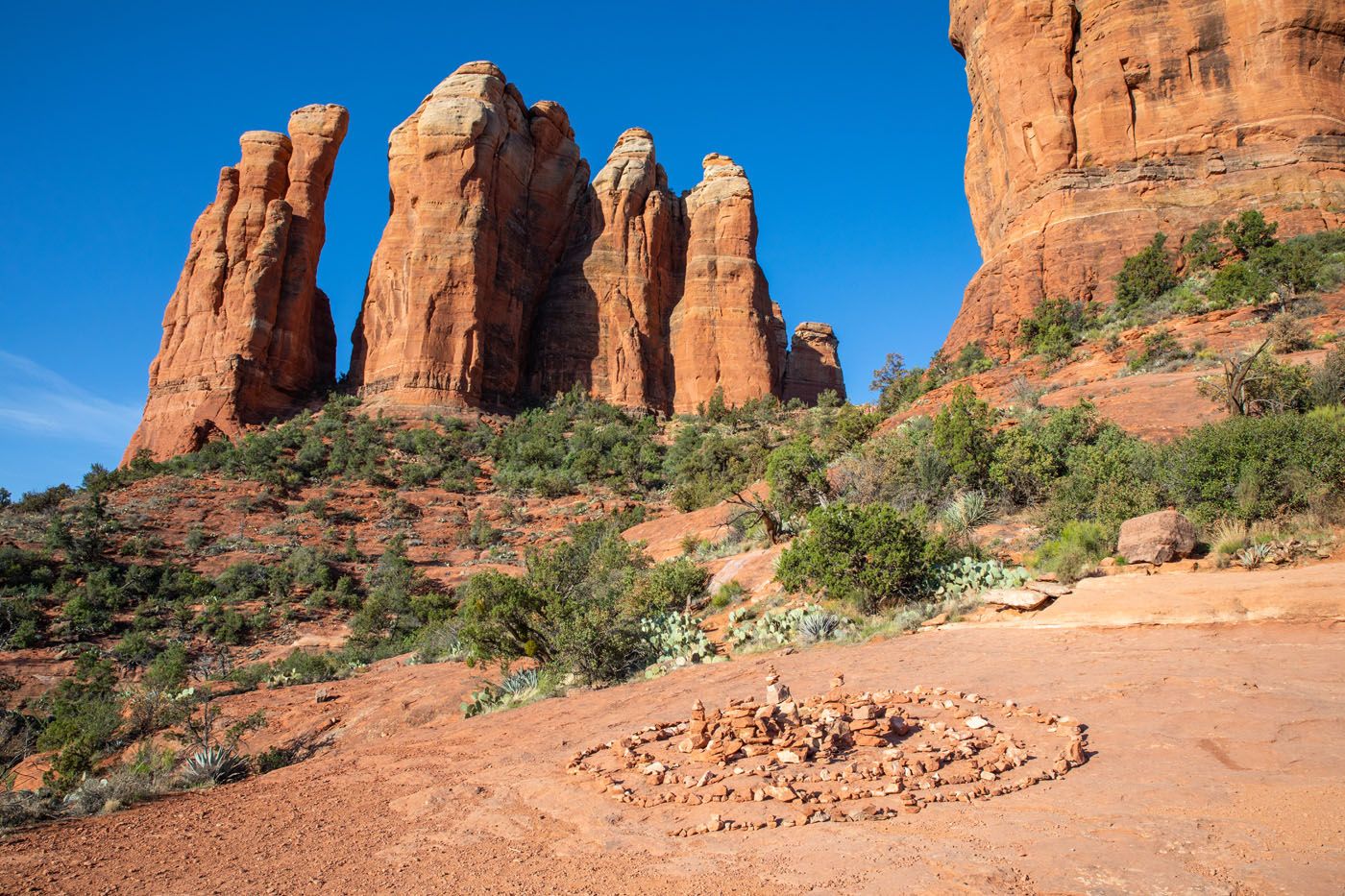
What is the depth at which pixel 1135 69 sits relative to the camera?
32531 millimetres

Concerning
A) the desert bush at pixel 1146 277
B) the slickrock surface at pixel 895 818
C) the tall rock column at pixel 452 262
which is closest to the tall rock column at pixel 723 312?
the tall rock column at pixel 452 262

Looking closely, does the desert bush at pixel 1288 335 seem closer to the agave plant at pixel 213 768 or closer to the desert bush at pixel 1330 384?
the desert bush at pixel 1330 384

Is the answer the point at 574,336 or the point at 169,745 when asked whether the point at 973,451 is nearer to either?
the point at 169,745

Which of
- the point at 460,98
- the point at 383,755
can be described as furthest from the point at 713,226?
the point at 383,755

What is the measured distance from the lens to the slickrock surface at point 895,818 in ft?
12.0

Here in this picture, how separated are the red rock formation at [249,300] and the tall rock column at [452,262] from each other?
11.5 feet

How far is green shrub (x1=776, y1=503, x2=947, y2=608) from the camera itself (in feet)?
34.8

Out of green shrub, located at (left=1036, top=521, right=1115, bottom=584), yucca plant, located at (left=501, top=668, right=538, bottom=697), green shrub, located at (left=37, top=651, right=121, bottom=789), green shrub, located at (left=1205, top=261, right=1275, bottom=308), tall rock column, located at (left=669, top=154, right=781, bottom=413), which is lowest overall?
green shrub, located at (left=37, top=651, right=121, bottom=789)

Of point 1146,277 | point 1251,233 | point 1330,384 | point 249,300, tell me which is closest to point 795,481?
point 1330,384

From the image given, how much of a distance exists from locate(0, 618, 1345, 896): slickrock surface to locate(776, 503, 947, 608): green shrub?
8.24ft

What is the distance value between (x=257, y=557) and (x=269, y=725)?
16.7 metres

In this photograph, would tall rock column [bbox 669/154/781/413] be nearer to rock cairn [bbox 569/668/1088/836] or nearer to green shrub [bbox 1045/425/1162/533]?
green shrub [bbox 1045/425/1162/533]

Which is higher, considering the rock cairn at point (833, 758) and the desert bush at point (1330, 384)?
the desert bush at point (1330, 384)

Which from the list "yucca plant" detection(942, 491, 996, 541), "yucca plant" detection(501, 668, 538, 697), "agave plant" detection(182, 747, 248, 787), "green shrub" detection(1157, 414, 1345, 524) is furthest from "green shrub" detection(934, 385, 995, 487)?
"agave plant" detection(182, 747, 248, 787)
